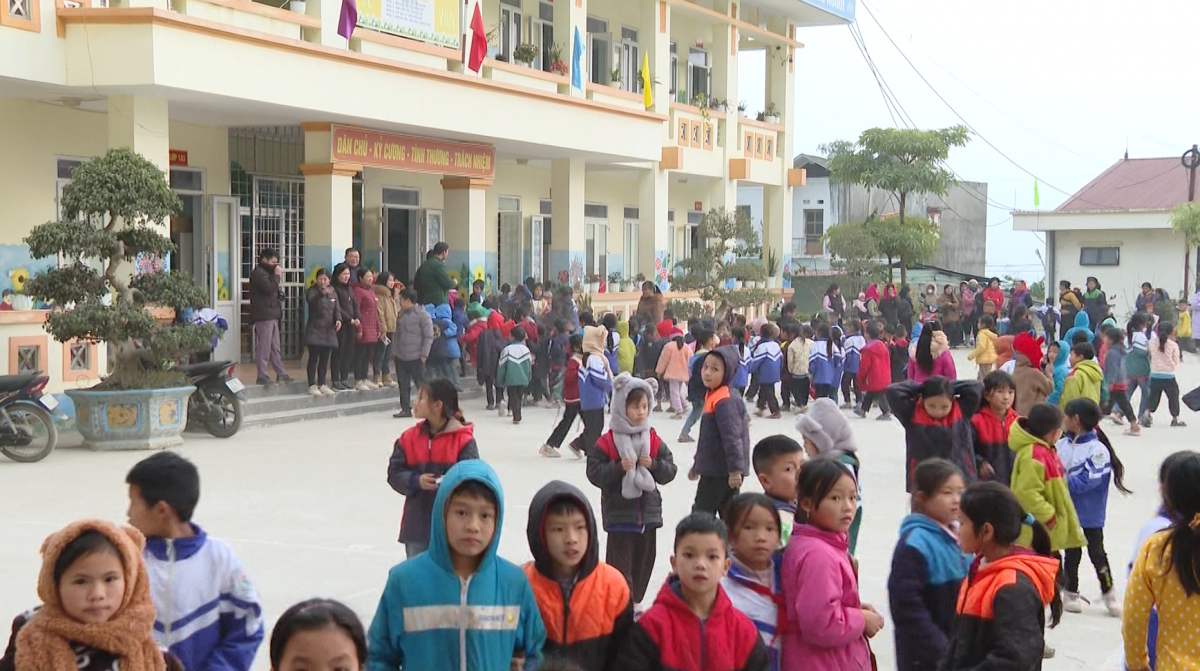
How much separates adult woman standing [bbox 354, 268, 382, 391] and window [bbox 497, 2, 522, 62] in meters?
7.34

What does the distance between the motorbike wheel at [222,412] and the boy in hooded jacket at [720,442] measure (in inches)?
314

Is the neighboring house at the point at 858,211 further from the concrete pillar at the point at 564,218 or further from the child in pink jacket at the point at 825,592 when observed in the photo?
the child in pink jacket at the point at 825,592

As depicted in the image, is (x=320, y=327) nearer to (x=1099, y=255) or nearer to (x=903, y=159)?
(x=903, y=159)

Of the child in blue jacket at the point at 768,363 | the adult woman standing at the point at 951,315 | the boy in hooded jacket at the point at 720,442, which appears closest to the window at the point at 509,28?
the child in blue jacket at the point at 768,363

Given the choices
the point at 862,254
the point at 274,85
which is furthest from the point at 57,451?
the point at 862,254

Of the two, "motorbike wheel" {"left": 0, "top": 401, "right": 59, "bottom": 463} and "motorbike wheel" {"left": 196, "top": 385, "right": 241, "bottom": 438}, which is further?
"motorbike wheel" {"left": 196, "top": 385, "right": 241, "bottom": 438}

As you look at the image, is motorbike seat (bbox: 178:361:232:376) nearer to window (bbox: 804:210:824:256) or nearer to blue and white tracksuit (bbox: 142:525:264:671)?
blue and white tracksuit (bbox: 142:525:264:671)

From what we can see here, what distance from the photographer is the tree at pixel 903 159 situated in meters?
36.8

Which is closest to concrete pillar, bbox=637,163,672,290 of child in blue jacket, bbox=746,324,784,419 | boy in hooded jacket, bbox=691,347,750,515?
child in blue jacket, bbox=746,324,784,419

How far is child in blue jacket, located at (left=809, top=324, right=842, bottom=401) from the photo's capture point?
17656 millimetres

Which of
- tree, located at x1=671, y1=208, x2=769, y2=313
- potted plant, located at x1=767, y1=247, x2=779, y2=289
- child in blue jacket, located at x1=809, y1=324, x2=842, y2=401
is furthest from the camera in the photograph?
potted plant, located at x1=767, y1=247, x2=779, y2=289

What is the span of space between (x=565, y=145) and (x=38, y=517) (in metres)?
13.1

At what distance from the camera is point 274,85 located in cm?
1542

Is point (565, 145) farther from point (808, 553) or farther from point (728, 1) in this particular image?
point (808, 553)
